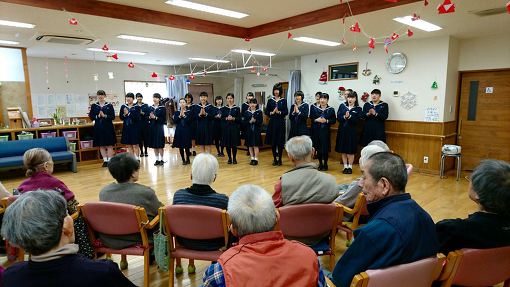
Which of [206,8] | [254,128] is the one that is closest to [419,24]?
[206,8]

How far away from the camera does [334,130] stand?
308 inches

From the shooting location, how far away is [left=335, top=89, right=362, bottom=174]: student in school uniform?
6.57 m

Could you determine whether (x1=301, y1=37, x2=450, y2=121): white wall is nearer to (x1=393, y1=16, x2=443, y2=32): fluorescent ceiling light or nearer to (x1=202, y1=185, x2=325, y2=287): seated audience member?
(x1=393, y1=16, x2=443, y2=32): fluorescent ceiling light

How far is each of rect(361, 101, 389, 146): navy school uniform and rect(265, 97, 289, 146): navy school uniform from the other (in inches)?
68.6

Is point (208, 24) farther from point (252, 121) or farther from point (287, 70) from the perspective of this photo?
point (287, 70)

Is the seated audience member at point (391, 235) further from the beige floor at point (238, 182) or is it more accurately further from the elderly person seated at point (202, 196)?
the beige floor at point (238, 182)

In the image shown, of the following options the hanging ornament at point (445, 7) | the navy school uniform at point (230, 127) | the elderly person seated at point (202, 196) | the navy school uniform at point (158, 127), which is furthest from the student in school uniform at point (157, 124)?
the hanging ornament at point (445, 7)

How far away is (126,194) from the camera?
2.29 meters

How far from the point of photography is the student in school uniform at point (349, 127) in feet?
21.5

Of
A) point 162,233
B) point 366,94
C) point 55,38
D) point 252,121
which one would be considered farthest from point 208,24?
point 162,233

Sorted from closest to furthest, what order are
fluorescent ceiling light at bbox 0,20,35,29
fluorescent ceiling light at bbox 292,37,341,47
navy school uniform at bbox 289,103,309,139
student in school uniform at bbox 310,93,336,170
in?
fluorescent ceiling light at bbox 0,20,35,29, fluorescent ceiling light at bbox 292,37,341,47, student in school uniform at bbox 310,93,336,170, navy school uniform at bbox 289,103,309,139

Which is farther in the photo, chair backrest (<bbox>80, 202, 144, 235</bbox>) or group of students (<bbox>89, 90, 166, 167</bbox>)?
group of students (<bbox>89, 90, 166, 167</bbox>)

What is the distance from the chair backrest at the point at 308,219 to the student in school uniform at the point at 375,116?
4.86 metres

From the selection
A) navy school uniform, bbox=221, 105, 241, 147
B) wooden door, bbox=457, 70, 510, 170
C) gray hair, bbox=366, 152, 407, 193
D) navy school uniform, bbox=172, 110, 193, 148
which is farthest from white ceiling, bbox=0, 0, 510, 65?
gray hair, bbox=366, 152, 407, 193
